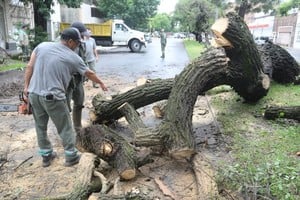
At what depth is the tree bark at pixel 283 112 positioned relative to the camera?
530cm

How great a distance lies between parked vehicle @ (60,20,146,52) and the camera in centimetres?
2294

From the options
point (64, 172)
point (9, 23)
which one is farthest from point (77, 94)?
point (9, 23)

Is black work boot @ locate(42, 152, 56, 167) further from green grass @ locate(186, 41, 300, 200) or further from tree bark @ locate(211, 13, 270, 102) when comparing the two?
tree bark @ locate(211, 13, 270, 102)

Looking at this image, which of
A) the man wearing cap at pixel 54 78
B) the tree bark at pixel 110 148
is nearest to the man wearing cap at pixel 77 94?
the man wearing cap at pixel 54 78

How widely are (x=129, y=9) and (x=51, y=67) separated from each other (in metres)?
34.7

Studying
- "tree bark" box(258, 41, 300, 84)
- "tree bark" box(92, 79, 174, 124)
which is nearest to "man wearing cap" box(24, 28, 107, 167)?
"tree bark" box(92, 79, 174, 124)

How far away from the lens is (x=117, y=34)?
2308 centimetres

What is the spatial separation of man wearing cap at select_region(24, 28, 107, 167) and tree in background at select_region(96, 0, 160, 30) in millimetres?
32895

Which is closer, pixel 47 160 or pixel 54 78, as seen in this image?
pixel 54 78

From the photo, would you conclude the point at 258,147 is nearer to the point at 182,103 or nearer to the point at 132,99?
the point at 182,103

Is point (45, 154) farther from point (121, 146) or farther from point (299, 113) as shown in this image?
point (299, 113)

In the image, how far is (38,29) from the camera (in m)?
16.0

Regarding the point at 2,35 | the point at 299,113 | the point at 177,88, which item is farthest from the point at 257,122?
the point at 2,35

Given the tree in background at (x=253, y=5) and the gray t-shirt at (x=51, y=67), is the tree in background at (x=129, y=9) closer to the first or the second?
the tree in background at (x=253, y=5)
